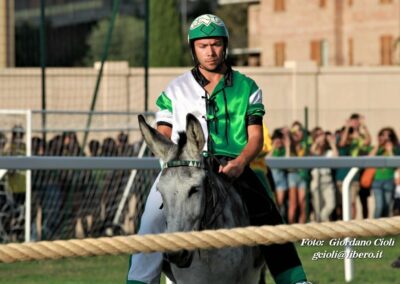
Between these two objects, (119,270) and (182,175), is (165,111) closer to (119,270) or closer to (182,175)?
(182,175)

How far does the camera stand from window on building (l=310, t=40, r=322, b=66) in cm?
7506

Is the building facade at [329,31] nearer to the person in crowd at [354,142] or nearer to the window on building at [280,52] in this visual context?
the window on building at [280,52]

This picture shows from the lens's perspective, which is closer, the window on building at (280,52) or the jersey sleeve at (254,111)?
the jersey sleeve at (254,111)

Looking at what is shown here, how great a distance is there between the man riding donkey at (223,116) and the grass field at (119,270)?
584 cm

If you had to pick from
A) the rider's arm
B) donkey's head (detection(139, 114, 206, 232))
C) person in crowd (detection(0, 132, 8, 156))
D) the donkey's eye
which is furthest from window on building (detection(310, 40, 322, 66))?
the donkey's eye

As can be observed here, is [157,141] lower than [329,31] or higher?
lower

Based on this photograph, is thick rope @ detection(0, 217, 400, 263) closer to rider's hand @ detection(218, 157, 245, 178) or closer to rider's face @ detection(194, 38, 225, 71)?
rider's hand @ detection(218, 157, 245, 178)

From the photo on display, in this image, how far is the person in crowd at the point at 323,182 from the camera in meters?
21.2

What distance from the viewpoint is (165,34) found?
57312mm

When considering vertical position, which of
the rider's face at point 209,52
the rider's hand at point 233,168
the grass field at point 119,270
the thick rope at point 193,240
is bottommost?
the grass field at point 119,270

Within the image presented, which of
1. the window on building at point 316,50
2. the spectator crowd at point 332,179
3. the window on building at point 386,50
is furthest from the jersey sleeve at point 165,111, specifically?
the window on building at point 316,50

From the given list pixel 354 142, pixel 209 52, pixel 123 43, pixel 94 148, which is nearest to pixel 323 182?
pixel 354 142

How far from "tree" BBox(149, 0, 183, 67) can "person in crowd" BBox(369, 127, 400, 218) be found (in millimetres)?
35060

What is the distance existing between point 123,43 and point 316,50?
34.3ft
